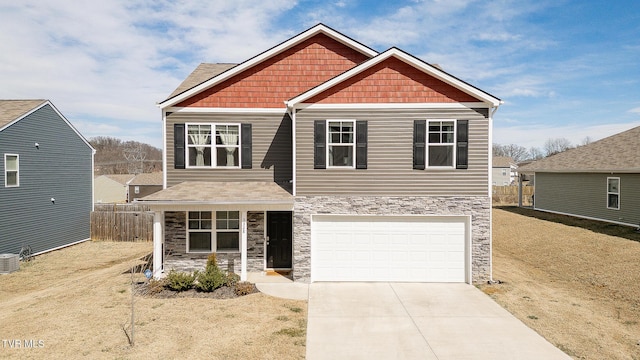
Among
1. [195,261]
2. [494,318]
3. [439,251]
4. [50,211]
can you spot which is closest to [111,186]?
[50,211]

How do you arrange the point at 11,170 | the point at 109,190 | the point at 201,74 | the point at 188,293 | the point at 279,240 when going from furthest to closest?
the point at 109,190, the point at 11,170, the point at 201,74, the point at 279,240, the point at 188,293

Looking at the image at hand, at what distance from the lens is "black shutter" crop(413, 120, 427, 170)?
1201 cm

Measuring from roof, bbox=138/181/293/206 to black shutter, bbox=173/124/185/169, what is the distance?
72 centimetres

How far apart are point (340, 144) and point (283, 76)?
3828 millimetres

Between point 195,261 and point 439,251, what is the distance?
814 cm

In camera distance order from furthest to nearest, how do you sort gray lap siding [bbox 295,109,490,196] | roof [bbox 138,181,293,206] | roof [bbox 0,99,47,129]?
roof [bbox 0,99,47,129] < gray lap siding [bbox 295,109,490,196] < roof [bbox 138,181,293,206]

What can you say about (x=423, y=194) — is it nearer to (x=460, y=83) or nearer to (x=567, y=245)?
(x=460, y=83)

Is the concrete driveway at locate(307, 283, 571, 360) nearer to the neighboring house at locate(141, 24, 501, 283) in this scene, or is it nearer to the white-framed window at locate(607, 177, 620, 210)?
the neighboring house at locate(141, 24, 501, 283)

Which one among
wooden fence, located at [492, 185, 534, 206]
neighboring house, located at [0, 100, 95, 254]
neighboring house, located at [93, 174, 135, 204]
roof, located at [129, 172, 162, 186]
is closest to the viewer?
neighboring house, located at [0, 100, 95, 254]

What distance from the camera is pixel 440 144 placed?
12.0 m

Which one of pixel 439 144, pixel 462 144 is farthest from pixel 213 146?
pixel 462 144

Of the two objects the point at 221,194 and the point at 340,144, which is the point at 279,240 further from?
the point at 340,144

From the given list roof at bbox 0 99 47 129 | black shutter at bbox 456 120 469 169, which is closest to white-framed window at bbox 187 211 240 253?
black shutter at bbox 456 120 469 169

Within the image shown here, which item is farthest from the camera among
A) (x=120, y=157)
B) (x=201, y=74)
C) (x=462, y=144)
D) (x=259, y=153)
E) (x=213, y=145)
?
(x=120, y=157)
